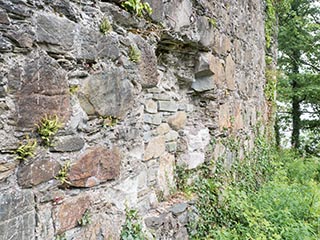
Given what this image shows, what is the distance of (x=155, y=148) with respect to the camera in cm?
250

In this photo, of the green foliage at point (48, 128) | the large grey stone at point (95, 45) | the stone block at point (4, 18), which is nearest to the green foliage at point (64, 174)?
the green foliage at point (48, 128)

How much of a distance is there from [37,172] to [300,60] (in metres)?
11.1

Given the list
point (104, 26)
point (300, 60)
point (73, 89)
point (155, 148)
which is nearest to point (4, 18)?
point (73, 89)

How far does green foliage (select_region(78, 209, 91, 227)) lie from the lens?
1668 millimetres

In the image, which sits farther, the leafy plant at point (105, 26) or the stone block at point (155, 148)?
the stone block at point (155, 148)

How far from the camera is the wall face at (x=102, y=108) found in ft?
4.38

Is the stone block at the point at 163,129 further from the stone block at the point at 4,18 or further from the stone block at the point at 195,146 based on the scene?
the stone block at the point at 4,18

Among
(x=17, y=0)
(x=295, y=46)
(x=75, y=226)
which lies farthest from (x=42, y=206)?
(x=295, y=46)

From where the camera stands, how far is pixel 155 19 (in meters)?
2.20

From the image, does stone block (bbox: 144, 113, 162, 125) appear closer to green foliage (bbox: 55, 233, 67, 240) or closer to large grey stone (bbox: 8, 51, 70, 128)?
large grey stone (bbox: 8, 51, 70, 128)

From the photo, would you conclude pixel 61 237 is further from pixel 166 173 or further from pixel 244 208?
pixel 244 208

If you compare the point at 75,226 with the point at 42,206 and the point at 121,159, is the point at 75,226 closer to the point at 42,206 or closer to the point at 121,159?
the point at 42,206

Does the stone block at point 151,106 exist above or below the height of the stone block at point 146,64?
below

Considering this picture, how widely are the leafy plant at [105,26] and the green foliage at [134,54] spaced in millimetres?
222
